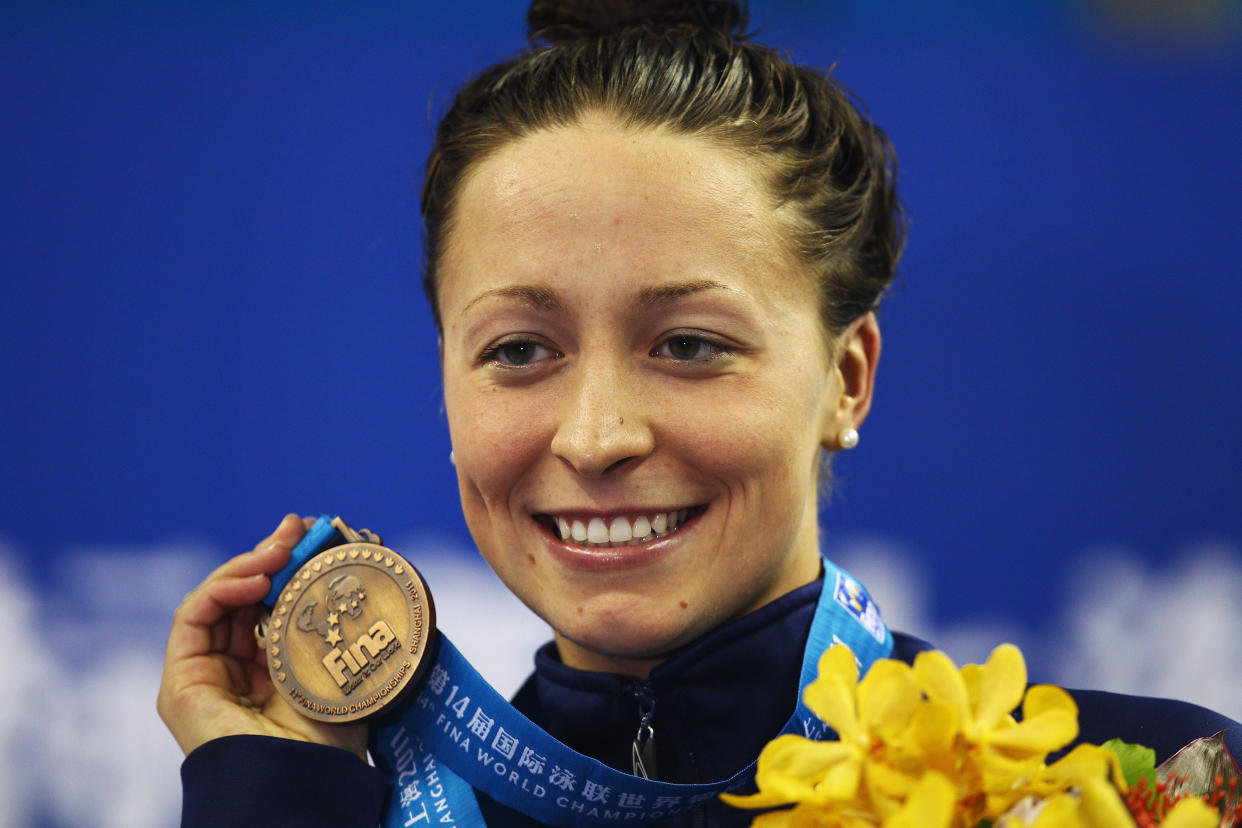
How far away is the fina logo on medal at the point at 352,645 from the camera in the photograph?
4.35ft

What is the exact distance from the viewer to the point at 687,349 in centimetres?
125

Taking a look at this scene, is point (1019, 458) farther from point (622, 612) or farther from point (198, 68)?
point (198, 68)

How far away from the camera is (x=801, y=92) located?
1.45m

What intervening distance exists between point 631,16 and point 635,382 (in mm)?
596

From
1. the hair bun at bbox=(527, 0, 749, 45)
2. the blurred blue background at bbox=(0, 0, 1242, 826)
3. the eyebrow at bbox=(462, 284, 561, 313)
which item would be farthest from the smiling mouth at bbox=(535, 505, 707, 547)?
the blurred blue background at bbox=(0, 0, 1242, 826)

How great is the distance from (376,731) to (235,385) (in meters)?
0.85

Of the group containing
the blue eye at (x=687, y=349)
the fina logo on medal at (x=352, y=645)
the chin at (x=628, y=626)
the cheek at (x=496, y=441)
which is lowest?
the chin at (x=628, y=626)

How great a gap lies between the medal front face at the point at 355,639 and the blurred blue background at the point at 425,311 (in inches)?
28.6

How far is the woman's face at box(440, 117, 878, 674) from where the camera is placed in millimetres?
1212

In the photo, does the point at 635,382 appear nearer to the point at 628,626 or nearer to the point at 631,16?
the point at 628,626

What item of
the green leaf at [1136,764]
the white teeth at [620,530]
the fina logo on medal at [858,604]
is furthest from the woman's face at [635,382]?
the green leaf at [1136,764]

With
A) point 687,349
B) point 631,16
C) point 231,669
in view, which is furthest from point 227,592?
point 631,16

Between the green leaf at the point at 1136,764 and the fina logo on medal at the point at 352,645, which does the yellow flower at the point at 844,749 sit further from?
the fina logo on medal at the point at 352,645

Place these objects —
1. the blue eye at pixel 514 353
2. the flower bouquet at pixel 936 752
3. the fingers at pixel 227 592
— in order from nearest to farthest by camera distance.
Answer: the flower bouquet at pixel 936 752, the blue eye at pixel 514 353, the fingers at pixel 227 592
